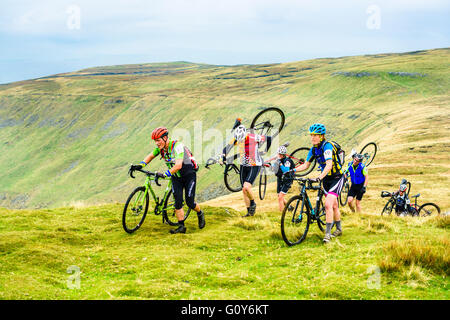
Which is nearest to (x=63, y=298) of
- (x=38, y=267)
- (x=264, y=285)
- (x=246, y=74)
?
(x=38, y=267)

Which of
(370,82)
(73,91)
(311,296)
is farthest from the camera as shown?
(73,91)

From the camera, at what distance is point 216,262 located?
343 inches

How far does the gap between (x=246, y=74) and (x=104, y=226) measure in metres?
162

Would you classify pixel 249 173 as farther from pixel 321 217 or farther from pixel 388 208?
pixel 388 208

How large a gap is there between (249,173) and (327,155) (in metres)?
3.88

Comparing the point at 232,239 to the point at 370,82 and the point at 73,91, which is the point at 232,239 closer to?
the point at 370,82

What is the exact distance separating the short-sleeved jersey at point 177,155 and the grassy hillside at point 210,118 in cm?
1570

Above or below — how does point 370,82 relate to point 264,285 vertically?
above

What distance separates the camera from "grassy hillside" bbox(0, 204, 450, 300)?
6750 millimetres

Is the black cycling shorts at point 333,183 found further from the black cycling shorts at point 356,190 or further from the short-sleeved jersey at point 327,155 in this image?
the black cycling shorts at point 356,190

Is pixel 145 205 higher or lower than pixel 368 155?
lower

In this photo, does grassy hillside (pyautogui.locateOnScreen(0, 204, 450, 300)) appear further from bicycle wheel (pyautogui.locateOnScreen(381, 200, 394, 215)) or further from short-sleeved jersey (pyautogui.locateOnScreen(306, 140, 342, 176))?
bicycle wheel (pyautogui.locateOnScreen(381, 200, 394, 215))

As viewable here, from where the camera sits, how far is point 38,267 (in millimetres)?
8000

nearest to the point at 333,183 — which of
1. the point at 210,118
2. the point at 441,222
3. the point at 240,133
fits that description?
the point at 240,133
